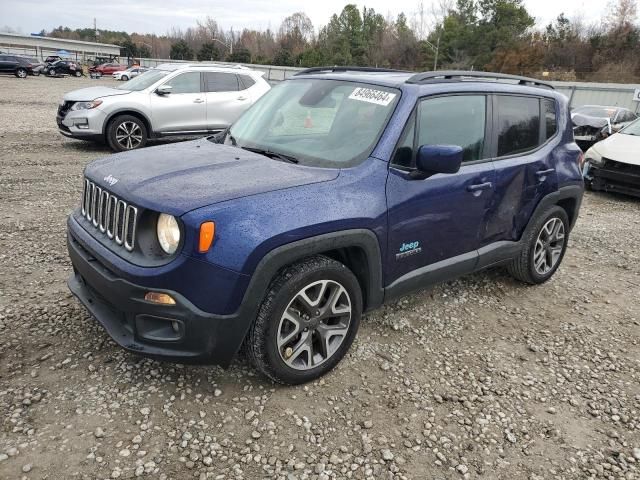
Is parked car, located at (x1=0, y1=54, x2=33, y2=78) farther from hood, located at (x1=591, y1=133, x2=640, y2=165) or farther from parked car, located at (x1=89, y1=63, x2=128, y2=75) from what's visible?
hood, located at (x1=591, y1=133, x2=640, y2=165)

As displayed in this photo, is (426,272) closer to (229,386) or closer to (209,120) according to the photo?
(229,386)

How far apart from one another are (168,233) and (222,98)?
8.45 metres

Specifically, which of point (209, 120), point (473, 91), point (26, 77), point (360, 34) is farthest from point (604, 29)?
point (473, 91)

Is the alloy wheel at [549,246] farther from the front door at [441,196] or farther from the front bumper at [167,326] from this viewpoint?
the front bumper at [167,326]

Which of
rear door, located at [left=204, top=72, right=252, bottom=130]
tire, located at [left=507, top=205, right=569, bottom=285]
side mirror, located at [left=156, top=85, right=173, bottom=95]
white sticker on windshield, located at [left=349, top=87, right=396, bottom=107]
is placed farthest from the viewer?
rear door, located at [left=204, top=72, right=252, bottom=130]

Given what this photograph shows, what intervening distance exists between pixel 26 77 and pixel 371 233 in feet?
134

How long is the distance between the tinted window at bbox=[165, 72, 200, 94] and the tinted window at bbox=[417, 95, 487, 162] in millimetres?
7756

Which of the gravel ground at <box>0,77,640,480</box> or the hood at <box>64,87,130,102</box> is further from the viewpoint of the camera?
the hood at <box>64,87,130,102</box>

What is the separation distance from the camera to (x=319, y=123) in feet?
11.5

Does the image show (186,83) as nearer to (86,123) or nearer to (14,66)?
(86,123)

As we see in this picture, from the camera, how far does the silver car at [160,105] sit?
372 inches

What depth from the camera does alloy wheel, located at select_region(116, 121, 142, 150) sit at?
9617 mm

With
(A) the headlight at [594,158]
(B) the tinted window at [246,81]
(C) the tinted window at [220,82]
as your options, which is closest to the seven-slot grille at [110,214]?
(C) the tinted window at [220,82]

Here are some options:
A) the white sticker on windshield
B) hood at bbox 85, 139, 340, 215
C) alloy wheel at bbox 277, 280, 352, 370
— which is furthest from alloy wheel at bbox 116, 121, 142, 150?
alloy wheel at bbox 277, 280, 352, 370
